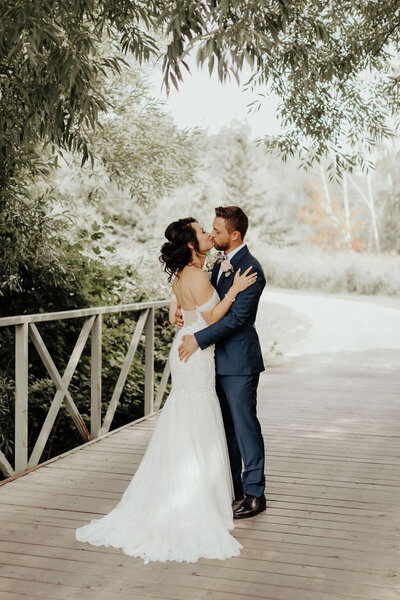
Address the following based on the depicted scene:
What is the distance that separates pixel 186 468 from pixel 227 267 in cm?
99

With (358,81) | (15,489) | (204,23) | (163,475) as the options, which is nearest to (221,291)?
(163,475)

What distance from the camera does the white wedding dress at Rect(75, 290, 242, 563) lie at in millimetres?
3238

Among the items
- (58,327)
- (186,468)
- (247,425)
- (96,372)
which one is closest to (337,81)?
(58,327)

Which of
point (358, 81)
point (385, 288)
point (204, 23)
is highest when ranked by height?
point (358, 81)

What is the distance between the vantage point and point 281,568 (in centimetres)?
304

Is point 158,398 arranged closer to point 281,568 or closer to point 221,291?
point 221,291

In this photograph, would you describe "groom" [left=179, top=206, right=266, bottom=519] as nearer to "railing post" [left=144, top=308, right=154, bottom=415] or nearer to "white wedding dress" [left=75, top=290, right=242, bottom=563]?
"white wedding dress" [left=75, top=290, right=242, bottom=563]

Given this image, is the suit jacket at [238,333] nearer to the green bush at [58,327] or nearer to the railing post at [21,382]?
the railing post at [21,382]

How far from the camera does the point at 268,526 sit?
359cm

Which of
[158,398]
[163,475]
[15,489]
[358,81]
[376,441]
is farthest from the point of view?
[358,81]

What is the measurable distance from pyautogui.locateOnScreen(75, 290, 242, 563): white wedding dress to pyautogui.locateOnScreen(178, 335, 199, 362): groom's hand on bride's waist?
0.03 meters

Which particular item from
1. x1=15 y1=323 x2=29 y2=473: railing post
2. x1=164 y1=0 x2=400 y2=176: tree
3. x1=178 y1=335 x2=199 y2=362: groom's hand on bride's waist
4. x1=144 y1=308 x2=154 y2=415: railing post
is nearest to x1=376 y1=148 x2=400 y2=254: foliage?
x1=164 y1=0 x2=400 y2=176: tree

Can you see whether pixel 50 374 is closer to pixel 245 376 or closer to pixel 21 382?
pixel 21 382

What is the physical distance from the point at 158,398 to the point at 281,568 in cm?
376
